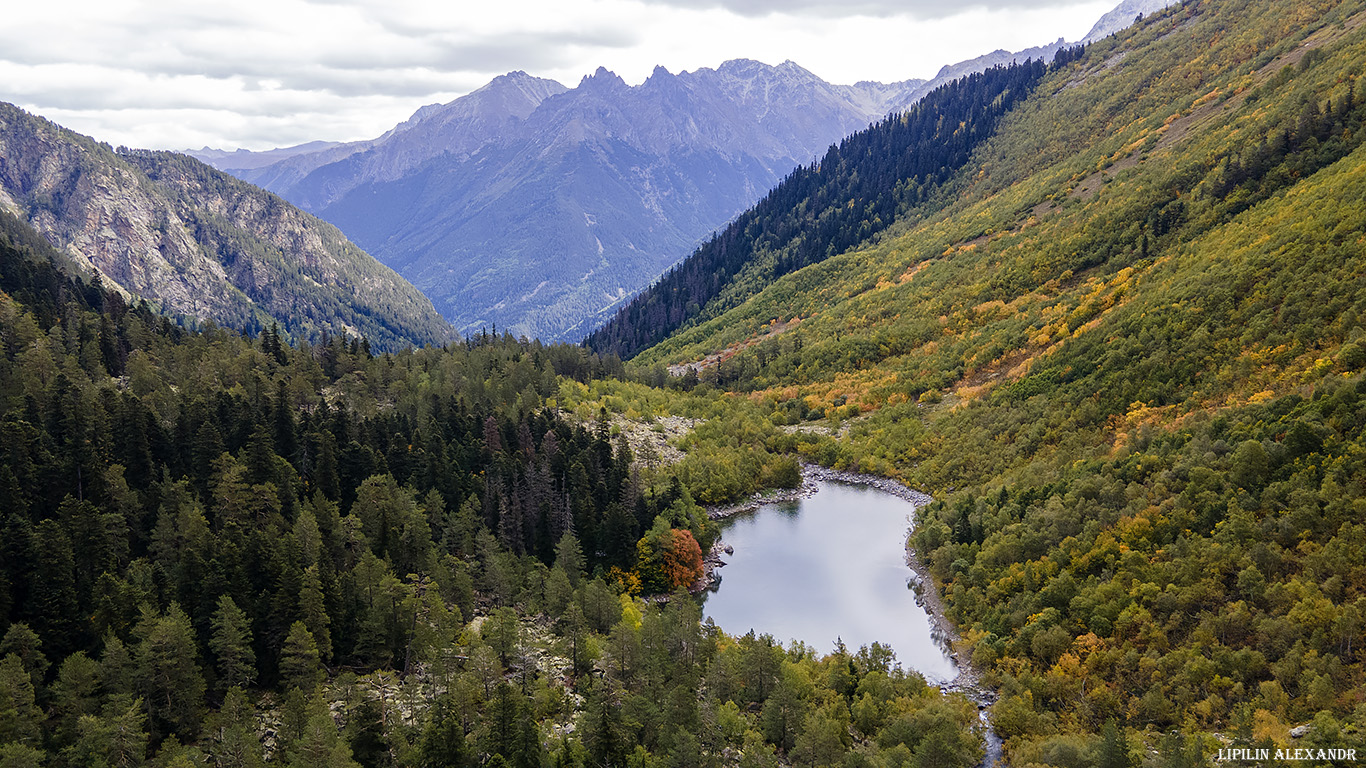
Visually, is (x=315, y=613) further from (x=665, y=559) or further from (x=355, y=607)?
(x=665, y=559)

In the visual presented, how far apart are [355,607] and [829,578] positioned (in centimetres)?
5753

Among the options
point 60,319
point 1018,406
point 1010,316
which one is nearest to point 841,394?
point 1010,316

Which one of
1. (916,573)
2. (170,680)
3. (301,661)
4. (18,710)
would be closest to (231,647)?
(170,680)

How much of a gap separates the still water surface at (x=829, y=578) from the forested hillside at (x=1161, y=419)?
5.06m

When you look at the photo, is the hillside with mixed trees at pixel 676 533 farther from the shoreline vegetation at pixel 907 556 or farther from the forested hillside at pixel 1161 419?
the shoreline vegetation at pixel 907 556

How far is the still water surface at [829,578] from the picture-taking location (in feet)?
277

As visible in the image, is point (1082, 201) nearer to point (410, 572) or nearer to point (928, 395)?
point (928, 395)

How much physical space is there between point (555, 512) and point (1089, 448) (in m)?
61.6

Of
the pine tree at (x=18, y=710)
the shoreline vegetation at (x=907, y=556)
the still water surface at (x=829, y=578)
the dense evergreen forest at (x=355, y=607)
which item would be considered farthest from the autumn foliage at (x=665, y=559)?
the pine tree at (x=18, y=710)

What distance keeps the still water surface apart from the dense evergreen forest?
19.0 feet

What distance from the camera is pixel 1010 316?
492 feet

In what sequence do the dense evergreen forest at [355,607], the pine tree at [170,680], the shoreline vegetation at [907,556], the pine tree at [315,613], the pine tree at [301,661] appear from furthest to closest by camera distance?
the shoreline vegetation at [907,556] → the pine tree at [315,613] → the pine tree at [301,661] → the pine tree at [170,680] → the dense evergreen forest at [355,607]

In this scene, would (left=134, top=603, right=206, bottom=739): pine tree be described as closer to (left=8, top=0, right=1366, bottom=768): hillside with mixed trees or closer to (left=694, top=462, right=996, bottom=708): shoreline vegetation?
(left=8, top=0, right=1366, bottom=768): hillside with mixed trees

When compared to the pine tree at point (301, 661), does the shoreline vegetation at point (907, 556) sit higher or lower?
higher
